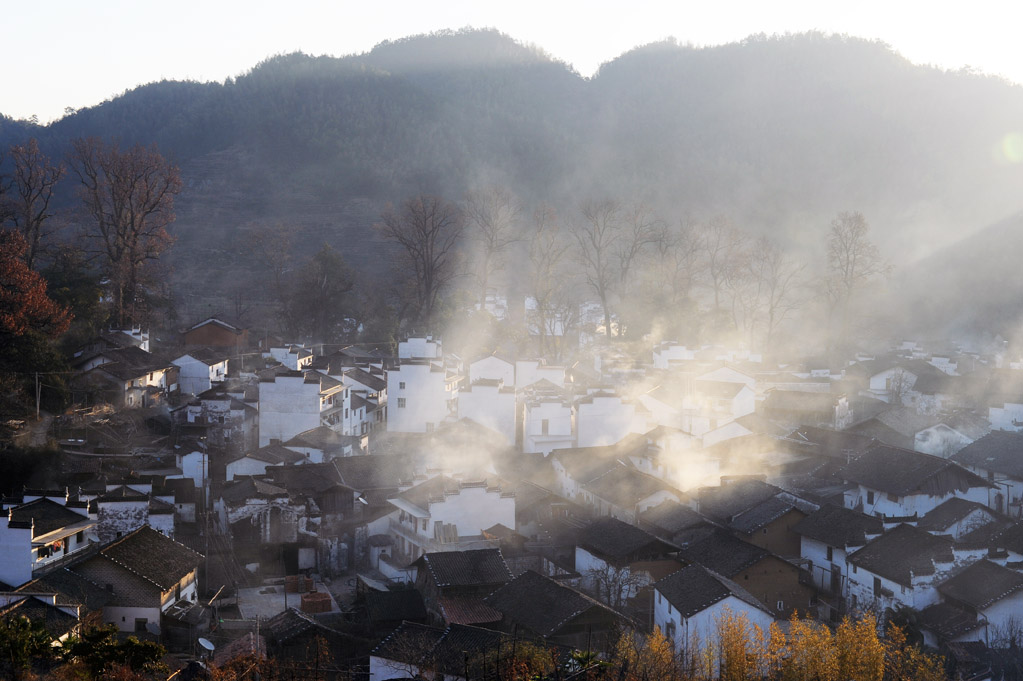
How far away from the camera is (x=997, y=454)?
53.9 feet

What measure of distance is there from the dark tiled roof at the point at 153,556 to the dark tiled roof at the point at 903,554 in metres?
9.66

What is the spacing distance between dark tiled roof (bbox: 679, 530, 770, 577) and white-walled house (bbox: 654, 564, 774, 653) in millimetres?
711

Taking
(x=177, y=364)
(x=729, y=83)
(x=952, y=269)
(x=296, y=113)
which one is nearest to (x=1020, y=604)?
(x=177, y=364)

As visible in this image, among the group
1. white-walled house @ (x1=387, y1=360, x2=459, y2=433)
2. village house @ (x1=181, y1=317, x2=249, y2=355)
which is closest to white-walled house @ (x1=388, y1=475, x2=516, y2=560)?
white-walled house @ (x1=387, y1=360, x2=459, y2=433)

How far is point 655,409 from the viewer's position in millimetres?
20703

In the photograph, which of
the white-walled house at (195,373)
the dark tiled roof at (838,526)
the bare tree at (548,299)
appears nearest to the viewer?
the dark tiled roof at (838,526)

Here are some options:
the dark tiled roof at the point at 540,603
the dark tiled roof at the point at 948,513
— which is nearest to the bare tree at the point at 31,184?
the dark tiled roof at the point at 540,603

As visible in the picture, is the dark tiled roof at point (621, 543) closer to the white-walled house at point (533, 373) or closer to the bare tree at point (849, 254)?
the white-walled house at point (533, 373)

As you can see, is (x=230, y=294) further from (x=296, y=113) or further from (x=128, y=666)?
(x=128, y=666)

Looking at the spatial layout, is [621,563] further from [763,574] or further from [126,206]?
[126,206]

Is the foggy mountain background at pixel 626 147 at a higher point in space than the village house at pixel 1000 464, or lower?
higher

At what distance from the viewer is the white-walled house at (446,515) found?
14.1m

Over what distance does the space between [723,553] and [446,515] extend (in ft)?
14.8

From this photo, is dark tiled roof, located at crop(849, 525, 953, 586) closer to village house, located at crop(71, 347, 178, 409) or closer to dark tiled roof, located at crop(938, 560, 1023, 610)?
dark tiled roof, located at crop(938, 560, 1023, 610)
